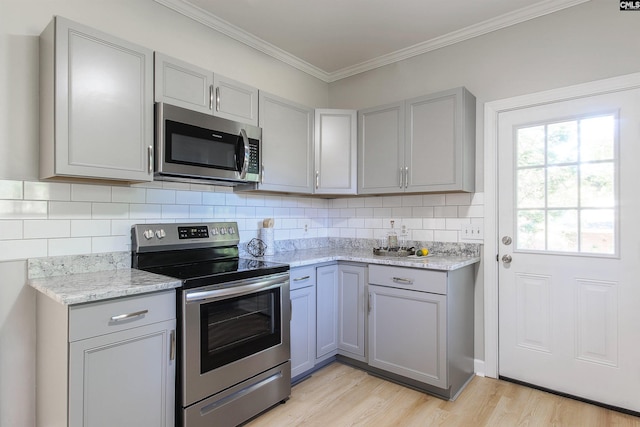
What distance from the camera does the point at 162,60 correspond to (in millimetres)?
2033

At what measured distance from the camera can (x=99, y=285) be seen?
1.62m

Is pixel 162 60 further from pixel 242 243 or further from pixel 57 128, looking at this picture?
pixel 242 243

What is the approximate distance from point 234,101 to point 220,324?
4.86ft

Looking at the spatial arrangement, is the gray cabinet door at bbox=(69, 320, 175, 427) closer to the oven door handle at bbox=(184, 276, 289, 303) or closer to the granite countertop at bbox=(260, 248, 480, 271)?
the oven door handle at bbox=(184, 276, 289, 303)

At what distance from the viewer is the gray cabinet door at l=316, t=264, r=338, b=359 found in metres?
2.68

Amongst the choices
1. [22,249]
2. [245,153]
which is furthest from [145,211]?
[245,153]

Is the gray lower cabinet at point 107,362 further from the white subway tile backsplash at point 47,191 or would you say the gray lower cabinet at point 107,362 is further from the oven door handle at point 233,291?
the white subway tile backsplash at point 47,191

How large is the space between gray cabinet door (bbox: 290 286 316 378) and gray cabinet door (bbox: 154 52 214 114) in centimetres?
139

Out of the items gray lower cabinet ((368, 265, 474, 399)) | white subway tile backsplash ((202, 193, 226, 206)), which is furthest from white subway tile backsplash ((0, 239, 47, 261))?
gray lower cabinet ((368, 265, 474, 399))

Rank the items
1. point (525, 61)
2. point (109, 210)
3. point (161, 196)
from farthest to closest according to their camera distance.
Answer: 1. point (525, 61)
2. point (161, 196)
3. point (109, 210)

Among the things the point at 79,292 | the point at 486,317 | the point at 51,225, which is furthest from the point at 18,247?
the point at 486,317

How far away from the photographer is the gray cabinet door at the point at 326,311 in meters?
2.68

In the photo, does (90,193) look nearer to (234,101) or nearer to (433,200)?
(234,101)

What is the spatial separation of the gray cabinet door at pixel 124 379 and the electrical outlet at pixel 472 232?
2189 mm
